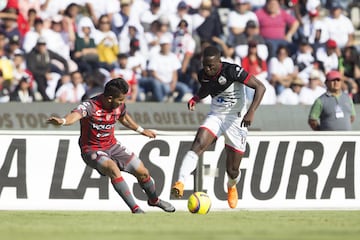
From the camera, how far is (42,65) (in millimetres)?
21625

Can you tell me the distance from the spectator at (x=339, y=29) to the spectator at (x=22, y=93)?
24.0ft

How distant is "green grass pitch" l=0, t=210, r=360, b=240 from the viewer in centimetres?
1057

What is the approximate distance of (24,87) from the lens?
2106 centimetres

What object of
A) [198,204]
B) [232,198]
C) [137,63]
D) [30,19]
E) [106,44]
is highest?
[30,19]

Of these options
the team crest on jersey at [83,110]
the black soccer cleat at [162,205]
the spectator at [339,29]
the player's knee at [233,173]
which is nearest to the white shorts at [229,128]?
the player's knee at [233,173]

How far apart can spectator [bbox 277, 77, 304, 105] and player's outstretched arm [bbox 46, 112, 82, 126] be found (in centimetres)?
943

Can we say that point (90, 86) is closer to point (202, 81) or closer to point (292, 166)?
point (292, 166)

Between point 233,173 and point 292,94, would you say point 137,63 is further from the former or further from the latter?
point 233,173

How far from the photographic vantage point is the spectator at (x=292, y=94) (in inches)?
889

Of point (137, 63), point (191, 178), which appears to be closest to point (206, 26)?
point (137, 63)

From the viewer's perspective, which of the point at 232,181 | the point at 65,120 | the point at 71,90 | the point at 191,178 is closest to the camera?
the point at 65,120

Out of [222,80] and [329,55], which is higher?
[222,80]

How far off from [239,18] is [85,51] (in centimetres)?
369

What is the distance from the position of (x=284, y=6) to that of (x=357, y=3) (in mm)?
2280
